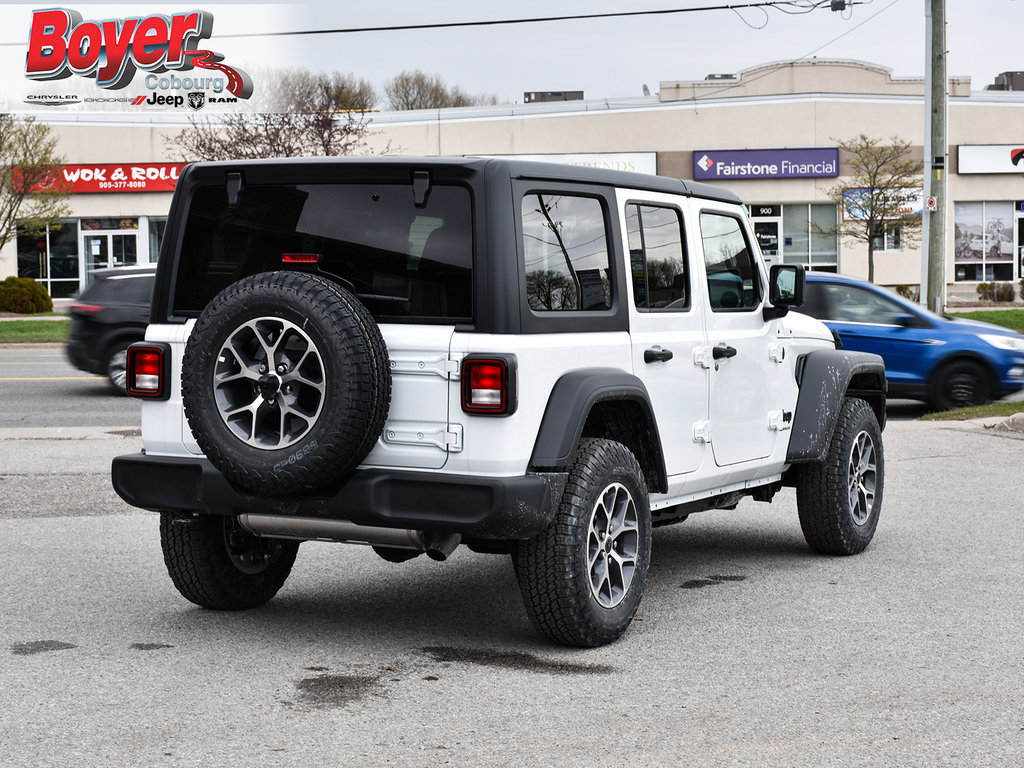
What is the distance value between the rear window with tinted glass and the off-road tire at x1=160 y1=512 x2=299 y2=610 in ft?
3.28

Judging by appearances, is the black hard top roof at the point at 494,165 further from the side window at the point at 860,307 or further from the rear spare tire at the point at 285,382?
the side window at the point at 860,307

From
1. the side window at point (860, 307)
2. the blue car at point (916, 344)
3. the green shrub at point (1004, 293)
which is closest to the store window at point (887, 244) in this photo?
the green shrub at point (1004, 293)

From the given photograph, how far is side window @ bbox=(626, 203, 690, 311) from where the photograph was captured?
19.9 feet

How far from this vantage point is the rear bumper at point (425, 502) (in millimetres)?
5102

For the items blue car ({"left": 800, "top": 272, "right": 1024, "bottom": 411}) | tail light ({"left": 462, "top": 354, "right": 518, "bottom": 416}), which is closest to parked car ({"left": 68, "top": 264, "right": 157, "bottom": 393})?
blue car ({"left": 800, "top": 272, "right": 1024, "bottom": 411})

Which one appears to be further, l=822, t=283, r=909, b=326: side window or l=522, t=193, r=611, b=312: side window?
l=822, t=283, r=909, b=326: side window

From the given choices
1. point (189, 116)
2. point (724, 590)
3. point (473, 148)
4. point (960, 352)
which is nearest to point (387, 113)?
point (473, 148)

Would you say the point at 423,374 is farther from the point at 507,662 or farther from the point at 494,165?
the point at 507,662

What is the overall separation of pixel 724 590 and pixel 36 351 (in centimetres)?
2176

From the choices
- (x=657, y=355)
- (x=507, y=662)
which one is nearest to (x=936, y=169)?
(x=657, y=355)

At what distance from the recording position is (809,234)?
49.2 meters

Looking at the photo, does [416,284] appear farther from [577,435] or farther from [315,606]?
[315,606]

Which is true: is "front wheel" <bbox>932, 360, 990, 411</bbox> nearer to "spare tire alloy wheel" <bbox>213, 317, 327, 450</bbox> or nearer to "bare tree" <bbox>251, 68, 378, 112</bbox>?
"spare tire alloy wheel" <bbox>213, 317, 327, 450</bbox>

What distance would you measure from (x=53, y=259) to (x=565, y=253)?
4728 centimetres
